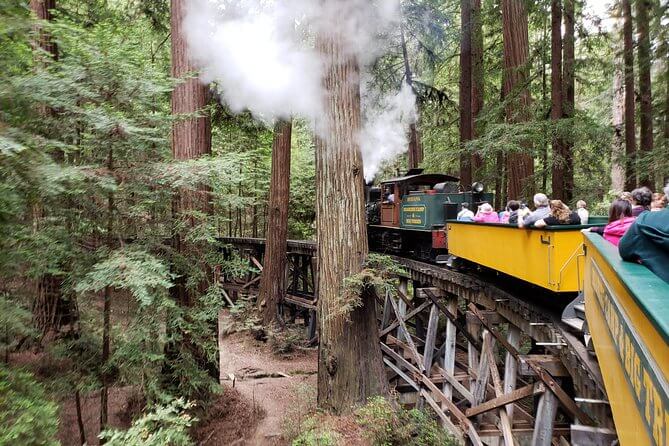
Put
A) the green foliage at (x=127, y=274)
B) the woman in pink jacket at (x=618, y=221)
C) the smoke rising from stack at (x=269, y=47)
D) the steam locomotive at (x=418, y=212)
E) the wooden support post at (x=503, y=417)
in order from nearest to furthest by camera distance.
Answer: the woman in pink jacket at (x=618, y=221) → the green foliage at (x=127, y=274) → the wooden support post at (x=503, y=417) → the smoke rising from stack at (x=269, y=47) → the steam locomotive at (x=418, y=212)

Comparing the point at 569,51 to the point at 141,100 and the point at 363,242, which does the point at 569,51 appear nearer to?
the point at 363,242

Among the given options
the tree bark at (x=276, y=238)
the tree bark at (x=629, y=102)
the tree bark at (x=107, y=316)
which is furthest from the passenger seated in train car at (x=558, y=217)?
the tree bark at (x=276, y=238)

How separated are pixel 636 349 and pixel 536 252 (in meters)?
3.68

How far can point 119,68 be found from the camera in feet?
14.7

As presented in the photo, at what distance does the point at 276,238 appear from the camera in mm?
12219

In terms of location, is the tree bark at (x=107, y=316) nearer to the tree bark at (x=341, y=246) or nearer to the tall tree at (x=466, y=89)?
the tree bark at (x=341, y=246)

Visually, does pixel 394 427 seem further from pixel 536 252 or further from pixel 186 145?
pixel 186 145

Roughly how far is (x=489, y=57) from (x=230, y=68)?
1044 centimetres

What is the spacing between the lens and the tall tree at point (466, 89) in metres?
11.5

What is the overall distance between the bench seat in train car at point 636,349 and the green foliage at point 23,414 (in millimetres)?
3880

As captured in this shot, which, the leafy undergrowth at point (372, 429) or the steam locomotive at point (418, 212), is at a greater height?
the steam locomotive at point (418, 212)

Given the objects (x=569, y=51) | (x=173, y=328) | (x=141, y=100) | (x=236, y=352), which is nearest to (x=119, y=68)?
(x=141, y=100)

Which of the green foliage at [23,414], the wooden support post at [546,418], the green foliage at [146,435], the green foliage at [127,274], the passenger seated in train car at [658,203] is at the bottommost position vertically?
the wooden support post at [546,418]

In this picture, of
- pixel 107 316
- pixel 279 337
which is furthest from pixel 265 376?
pixel 107 316
